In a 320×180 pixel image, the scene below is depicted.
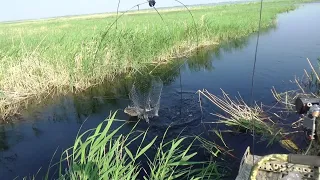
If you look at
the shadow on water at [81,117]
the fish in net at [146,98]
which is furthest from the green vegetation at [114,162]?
the fish in net at [146,98]

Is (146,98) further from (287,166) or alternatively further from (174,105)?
(287,166)

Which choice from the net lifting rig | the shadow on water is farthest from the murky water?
the net lifting rig

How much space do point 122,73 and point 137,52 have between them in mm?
1023

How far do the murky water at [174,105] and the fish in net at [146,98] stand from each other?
209mm

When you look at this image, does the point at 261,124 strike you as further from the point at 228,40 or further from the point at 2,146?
the point at 228,40

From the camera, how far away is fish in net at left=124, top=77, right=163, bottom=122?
648cm

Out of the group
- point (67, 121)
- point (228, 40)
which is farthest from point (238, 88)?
point (228, 40)

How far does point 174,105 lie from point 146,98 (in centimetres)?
81

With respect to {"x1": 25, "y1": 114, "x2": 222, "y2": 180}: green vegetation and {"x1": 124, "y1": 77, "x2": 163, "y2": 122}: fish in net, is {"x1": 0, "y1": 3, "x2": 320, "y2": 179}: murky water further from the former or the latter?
{"x1": 25, "y1": 114, "x2": 222, "y2": 180}: green vegetation

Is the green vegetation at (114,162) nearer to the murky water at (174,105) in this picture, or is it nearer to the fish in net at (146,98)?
the murky water at (174,105)

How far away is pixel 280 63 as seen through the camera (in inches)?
422

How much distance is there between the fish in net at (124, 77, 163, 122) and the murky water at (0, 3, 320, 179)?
21 centimetres

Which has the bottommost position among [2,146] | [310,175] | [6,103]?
[2,146]

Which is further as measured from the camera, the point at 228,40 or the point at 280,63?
the point at 228,40
